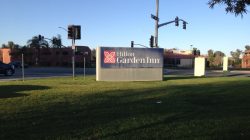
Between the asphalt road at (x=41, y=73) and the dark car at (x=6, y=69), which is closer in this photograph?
the asphalt road at (x=41, y=73)

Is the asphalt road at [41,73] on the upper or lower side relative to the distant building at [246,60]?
lower

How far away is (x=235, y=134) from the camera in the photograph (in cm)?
805

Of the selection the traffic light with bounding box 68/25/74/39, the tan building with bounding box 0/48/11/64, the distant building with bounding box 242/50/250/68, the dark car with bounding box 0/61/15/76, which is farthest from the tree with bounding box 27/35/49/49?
the traffic light with bounding box 68/25/74/39

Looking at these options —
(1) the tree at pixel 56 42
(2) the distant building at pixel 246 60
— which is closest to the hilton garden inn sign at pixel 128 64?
(1) the tree at pixel 56 42

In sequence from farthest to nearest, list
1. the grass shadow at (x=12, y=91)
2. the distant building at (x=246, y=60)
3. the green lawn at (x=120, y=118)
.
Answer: the distant building at (x=246, y=60)
the grass shadow at (x=12, y=91)
the green lawn at (x=120, y=118)

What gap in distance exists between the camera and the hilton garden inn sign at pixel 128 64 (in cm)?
2820

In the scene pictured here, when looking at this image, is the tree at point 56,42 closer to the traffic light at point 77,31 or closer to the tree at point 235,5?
the traffic light at point 77,31

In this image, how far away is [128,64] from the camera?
28984 mm

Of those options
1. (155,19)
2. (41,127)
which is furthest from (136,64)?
(41,127)

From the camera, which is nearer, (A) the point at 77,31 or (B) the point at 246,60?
(A) the point at 77,31

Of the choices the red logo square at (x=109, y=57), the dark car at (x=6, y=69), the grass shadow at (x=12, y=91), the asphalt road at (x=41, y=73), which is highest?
the red logo square at (x=109, y=57)

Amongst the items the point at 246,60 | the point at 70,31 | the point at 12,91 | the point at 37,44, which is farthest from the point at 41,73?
the point at 246,60

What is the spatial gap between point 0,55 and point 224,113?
407ft

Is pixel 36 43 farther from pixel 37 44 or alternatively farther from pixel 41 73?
pixel 41 73
